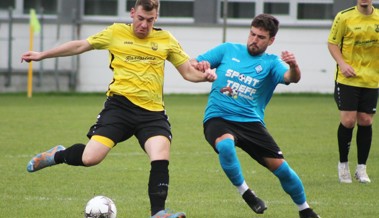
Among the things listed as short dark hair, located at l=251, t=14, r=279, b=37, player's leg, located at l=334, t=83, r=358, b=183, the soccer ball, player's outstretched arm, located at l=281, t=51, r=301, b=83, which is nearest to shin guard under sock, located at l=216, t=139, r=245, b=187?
player's outstretched arm, located at l=281, t=51, r=301, b=83

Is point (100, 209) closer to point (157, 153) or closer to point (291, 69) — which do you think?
point (157, 153)

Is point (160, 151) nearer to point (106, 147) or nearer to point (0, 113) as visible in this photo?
point (106, 147)

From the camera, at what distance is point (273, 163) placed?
27.4 feet

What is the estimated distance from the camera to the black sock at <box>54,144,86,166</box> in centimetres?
809

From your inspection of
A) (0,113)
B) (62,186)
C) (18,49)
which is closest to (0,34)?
(18,49)

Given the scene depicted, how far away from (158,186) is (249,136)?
114cm

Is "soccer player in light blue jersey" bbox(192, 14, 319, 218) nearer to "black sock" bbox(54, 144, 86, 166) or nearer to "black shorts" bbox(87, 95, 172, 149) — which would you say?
"black shorts" bbox(87, 95, 172, 149)

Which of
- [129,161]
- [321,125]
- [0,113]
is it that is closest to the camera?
[129,161]

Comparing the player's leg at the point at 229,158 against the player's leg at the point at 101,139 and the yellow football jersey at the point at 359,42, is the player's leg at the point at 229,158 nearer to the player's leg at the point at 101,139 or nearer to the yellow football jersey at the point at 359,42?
the player's leg at the point at 101,139

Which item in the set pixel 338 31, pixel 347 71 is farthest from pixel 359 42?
pixel 347 71

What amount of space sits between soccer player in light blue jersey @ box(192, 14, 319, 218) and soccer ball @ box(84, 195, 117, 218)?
3.73 feet

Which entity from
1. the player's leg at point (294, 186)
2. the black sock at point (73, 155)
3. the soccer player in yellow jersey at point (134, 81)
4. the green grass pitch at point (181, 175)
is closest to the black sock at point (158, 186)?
the soccer player in yellow jersey at point (134, 81)

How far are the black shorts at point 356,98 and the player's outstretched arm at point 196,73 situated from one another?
10.0 feet

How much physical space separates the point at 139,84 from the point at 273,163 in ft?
4.43
